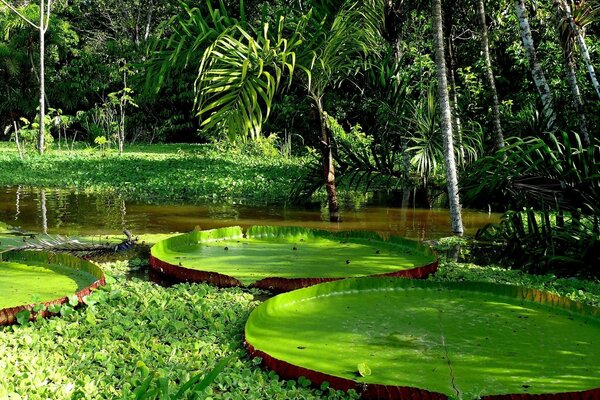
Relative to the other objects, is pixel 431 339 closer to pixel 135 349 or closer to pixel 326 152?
pixel 135 349

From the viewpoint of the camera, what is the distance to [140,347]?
3.41 metres

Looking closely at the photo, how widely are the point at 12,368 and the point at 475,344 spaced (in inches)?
81.9

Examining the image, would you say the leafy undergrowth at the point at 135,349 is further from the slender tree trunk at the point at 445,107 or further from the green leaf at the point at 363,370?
the slender tree trunk at the point at 445,107

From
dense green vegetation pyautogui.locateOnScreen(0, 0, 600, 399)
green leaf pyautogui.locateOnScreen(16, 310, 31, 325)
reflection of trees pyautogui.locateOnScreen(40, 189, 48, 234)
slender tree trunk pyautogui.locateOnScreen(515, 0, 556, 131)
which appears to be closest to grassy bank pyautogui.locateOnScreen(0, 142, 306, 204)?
dense green vegetation pyautogui.locateOnScreen(0, 0, 600, 399)

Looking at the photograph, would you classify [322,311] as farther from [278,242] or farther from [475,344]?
[278,242]

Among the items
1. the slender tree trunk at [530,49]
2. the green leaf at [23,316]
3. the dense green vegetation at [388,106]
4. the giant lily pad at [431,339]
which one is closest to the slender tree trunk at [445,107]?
the dense green vegetation at [388,106]

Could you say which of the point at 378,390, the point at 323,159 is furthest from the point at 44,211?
the point at 378,390

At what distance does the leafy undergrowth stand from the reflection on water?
123 inches

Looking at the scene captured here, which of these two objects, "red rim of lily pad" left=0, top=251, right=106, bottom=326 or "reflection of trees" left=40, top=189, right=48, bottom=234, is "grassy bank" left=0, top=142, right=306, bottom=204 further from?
"red rim of lily pad" left=0, top=251, right=106, bottom=326

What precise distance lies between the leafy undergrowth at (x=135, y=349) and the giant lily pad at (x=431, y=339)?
165 mm

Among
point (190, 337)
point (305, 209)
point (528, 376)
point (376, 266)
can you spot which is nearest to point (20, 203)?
point (305, 209)

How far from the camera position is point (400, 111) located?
8617mm

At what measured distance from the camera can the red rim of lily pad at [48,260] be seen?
149 inches

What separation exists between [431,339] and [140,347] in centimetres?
140
